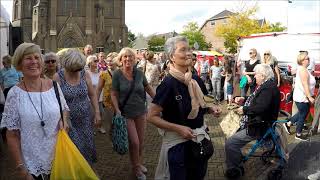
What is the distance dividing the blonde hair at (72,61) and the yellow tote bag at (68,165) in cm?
120

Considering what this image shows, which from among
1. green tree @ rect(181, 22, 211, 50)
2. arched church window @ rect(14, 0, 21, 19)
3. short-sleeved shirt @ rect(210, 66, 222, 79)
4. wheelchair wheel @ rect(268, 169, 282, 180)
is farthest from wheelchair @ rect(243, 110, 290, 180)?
arched church window @ rect(14, 0, 21, 19)

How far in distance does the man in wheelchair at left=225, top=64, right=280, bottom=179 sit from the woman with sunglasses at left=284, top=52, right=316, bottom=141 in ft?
8.59

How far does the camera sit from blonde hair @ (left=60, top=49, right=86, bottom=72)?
426cm

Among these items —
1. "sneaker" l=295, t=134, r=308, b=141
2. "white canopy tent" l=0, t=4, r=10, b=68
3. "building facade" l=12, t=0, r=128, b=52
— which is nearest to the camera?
"sneaker" l=295, t=134, r=308, b=141

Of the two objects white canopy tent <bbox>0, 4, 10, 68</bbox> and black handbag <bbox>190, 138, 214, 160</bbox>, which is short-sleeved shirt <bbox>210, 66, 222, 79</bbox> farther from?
black handbag <bbox>190, 138, 214, 160</bbox>

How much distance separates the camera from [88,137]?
14.3 ft

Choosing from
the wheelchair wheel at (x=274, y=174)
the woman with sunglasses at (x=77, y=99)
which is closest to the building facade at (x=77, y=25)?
the wheelchair wheel at (x=274, y=174)

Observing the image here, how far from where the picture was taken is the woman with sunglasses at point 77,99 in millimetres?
4277

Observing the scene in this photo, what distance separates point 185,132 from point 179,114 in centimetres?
18

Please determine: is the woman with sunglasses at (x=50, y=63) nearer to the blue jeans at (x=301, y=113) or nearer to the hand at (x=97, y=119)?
the hand at (x=97, y=119)

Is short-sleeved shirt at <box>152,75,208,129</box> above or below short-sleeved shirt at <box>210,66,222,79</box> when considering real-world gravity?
above

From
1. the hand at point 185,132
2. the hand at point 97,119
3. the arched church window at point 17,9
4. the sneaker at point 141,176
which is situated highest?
the arched church window at point 17,9

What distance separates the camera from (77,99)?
14.3ft

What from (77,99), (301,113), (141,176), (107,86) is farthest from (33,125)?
(301,113)
